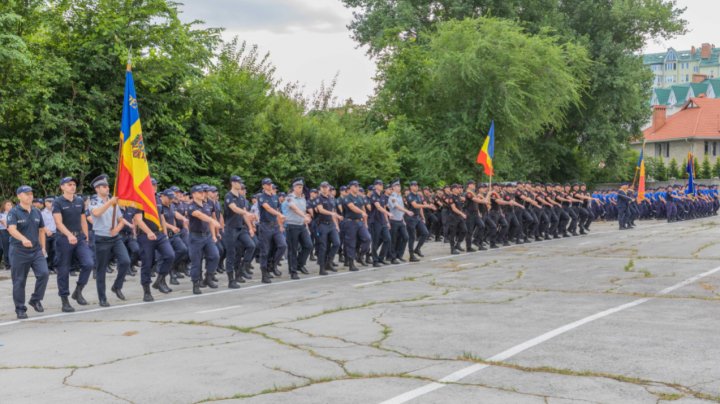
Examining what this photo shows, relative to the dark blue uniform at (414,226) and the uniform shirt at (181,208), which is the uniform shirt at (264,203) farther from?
the dark blue uniform at (414,226)

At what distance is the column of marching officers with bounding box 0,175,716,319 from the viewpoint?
10.5 m

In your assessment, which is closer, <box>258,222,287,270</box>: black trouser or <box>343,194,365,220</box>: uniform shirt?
<box>258,222,287,270</box>: black trouser

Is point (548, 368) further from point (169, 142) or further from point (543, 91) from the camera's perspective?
point (543, 91)

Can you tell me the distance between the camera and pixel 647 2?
43.5 m

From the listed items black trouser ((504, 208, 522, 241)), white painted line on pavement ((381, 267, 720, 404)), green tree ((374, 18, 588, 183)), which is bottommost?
white painted line on pavement ((381, 267, 720, 404))

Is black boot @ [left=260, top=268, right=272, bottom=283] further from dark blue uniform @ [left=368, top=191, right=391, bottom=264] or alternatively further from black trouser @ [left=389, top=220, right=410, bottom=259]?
black trouser @ [left=389, top=220, right=410, bottom=259]

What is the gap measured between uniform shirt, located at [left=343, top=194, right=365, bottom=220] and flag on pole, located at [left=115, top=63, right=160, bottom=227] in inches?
211

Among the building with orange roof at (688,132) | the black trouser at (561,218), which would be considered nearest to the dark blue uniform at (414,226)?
the black trouser at (561,218)

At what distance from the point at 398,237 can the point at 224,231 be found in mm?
5161

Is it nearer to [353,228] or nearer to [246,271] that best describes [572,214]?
[353,228]

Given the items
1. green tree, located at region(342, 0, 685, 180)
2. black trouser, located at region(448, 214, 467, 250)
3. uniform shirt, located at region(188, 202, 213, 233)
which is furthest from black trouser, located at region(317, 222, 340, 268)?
green tree, located at region(342, 0, 685, 180)

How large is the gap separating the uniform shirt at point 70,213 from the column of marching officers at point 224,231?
0.01 meters

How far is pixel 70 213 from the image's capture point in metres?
10.8

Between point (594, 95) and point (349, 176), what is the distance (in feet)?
69.7
